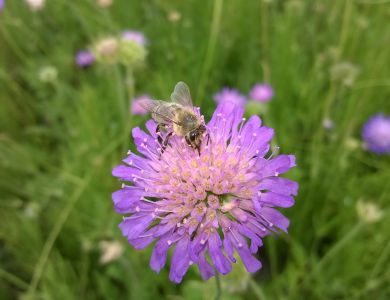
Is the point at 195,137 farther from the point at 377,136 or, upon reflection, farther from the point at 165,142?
the point at 377,136

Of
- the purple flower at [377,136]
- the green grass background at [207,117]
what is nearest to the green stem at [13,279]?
the green grass background at [207,117]

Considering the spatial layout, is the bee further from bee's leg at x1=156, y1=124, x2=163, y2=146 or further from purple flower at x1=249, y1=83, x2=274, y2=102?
purple flower at x1=249, y1=83, x2=274, y2=102

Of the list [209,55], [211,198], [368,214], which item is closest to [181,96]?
[211,198]

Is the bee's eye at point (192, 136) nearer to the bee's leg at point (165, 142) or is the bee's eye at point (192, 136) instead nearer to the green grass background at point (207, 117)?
the bee's leg at point (165, 142)

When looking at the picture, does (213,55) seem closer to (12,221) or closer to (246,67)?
(246,67)

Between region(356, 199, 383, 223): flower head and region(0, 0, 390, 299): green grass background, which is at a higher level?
region(0, 0, 390, 299): green grass background

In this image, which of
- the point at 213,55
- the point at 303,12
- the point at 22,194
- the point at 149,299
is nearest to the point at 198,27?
the point at 213,55

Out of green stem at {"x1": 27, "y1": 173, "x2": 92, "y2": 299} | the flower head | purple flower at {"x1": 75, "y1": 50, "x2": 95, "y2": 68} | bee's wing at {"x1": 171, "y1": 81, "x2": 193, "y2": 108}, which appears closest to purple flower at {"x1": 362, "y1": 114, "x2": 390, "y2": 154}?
the flower head
